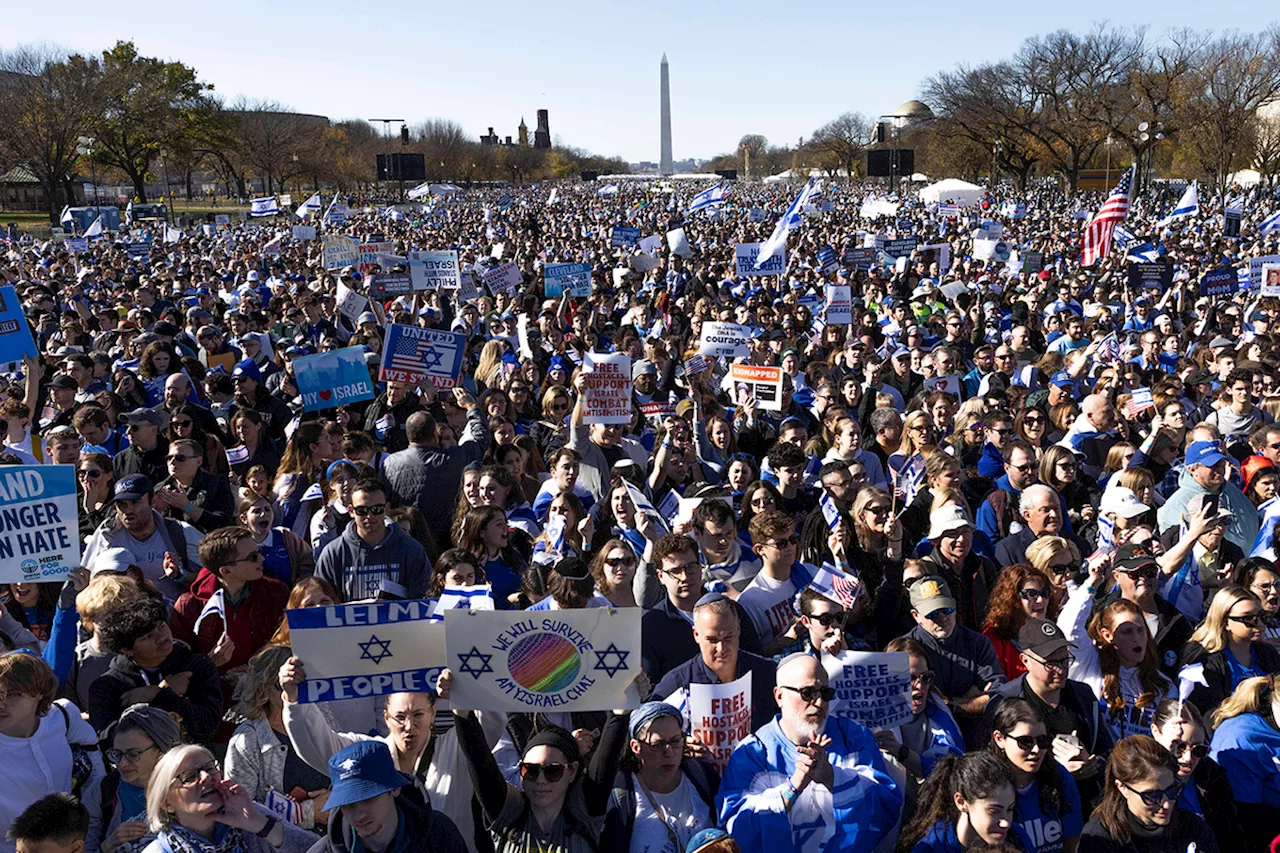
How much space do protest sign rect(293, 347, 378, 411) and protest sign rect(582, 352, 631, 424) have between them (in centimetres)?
237

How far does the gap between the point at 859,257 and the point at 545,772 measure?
18.4 meters

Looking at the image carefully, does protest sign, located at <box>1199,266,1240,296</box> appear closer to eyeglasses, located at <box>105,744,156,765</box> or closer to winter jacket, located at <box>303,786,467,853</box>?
winter jacket, located at <box>303,786,467,853</box>

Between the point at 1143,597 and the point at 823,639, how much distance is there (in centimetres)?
178

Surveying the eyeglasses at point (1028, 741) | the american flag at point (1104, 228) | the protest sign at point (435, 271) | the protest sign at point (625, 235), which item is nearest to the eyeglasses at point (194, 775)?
the eyeglasses at point (1028, 741)

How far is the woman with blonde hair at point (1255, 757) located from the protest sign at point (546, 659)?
2.28 m

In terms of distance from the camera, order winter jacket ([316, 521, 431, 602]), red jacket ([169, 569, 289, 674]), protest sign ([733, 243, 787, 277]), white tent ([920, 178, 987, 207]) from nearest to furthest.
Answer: red jacket ([169, 569, 289, 674]), winter jacket ([316, 521, 431, 602]), protest sign ([733, 243, 787, 277]), white tent ([920, 178, 987, 207])

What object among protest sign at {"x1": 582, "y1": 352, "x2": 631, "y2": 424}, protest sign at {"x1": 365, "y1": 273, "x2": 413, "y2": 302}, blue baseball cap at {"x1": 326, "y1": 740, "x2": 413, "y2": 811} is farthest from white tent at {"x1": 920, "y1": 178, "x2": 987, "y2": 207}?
blue baseball cap at {"x1": 326, "y1": 740, "x2": 413, "y2": 811}

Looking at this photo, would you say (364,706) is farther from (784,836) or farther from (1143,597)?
(1143,597)

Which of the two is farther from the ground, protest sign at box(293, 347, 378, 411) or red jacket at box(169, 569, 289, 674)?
protest sign at box(293, 347, 378, 411)

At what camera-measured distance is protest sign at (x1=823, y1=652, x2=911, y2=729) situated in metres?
4.08

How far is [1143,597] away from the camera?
5.14 meters

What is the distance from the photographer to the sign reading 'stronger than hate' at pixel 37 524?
509cm

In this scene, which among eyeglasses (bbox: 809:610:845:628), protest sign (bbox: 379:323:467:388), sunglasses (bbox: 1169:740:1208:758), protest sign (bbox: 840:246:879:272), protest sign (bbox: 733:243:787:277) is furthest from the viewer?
protest sign (bbox: 840:246:879:272)

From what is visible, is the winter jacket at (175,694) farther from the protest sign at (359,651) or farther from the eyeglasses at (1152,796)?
the eyeglasses at (1152,796)
